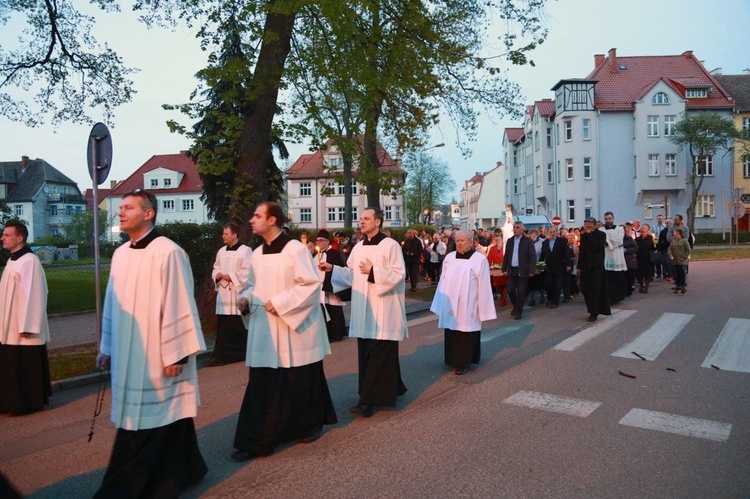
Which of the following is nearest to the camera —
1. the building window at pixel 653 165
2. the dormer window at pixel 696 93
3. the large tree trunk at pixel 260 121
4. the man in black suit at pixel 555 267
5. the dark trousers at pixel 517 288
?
the large tree trunk at pixel 260 121

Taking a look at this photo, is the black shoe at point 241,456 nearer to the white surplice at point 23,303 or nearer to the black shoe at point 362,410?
the black shoe at point 362,410

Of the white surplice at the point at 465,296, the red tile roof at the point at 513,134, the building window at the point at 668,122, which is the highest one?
the red tile roof at the point at 513,134

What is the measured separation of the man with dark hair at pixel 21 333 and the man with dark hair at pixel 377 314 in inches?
135

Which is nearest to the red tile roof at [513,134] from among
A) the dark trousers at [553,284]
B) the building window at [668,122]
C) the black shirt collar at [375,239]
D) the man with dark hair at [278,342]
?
the building window at [668,122]

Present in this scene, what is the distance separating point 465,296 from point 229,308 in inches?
135

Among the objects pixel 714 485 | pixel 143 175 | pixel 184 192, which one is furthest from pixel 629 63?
pixel 714 485

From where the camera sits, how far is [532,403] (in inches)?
282

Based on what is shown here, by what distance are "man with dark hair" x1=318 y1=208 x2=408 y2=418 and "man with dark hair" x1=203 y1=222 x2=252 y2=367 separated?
2948 mm

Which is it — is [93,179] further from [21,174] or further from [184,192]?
[21,174]

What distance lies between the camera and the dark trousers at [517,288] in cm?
1449

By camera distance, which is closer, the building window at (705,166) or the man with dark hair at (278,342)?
the man with dark hair at (278,342)

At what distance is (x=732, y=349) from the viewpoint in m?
10.3

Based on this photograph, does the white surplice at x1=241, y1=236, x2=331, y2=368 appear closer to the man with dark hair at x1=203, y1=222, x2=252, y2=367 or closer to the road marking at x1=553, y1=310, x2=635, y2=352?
the man with dark hair at x1=203, y1=222, x2=252, y2=367

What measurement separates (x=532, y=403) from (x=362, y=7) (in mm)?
9771
